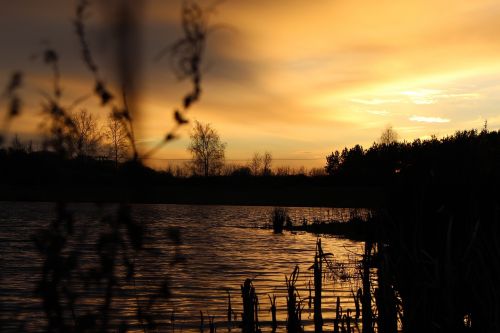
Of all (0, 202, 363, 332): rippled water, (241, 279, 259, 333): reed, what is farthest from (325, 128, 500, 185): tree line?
(241, 279, 259, 333): reed

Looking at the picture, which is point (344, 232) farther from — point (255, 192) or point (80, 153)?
point (255, 192)

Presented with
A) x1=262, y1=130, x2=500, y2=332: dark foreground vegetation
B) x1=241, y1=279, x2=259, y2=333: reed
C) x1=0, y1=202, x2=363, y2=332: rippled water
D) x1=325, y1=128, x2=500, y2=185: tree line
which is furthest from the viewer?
x1=325, y1=128, x2=500, y2=185: tree line

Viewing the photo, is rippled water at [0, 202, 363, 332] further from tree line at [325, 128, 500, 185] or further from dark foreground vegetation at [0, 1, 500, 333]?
tree line at [325, 128, 500, 185]

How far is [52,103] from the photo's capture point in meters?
3.14

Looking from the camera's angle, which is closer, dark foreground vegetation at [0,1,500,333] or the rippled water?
dark foreground vegetation at [0,1,500,333]

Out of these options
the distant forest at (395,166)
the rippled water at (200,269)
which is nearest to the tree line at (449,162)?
the distant forest at (395,166)

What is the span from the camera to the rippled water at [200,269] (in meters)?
4.50

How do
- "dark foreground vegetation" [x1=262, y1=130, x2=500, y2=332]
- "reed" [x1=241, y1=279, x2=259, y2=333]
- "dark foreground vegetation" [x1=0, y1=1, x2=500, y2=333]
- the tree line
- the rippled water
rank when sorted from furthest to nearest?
the tree line → "reed" [x1=241, y1=279, x2=259, y2=333] → "dark foreground vegetation" [x1=262, y1=130, x2=500, y2=332] → the rippled water → "dark foreground vegetation" [x1=0, y1=1, x2=500, y2=333]

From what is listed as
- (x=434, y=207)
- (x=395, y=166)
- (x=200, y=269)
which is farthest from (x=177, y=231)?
(x=200, y=269)

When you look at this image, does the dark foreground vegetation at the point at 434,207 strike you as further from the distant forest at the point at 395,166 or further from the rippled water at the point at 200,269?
→ the rippled water at the point at 200,269

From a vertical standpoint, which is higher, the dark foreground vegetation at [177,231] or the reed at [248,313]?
the dark foreground vegetation at [177,231]

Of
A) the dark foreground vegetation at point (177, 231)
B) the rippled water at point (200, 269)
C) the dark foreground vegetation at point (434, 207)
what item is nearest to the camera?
the dark foreground vegetation at point (177, 231)

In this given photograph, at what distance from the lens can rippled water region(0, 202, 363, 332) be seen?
450cm

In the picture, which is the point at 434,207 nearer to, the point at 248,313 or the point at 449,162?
the point at 449,162
